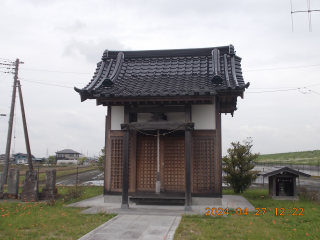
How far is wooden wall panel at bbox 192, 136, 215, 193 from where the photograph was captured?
1077 centimetres

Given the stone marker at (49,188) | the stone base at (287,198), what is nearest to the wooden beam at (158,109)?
the stone marker at (49,188)

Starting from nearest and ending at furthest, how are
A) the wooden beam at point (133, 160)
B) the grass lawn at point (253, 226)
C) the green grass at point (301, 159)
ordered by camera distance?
1. the grass lawn at point (253, 226)
2. the wooden beam at point (133, 160)
3. the green grass at point (301, 159)

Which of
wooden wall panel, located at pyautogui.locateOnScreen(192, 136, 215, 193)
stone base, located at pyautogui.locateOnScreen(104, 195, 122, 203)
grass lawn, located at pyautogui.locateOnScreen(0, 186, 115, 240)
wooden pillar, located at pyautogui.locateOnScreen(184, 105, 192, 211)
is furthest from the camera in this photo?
stone base, located at pyautogui.locateOnScreen(104, 195, 122, 203)

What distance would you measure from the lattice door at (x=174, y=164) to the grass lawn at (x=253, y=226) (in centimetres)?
269

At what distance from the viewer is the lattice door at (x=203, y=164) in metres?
10.8

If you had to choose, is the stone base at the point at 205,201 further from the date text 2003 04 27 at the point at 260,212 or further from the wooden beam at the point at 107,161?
the wooden beam at the point at 107,161

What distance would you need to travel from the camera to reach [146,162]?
38.0 ft

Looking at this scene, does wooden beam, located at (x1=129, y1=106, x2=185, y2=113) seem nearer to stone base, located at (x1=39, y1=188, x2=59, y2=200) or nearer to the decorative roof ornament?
the decorative roof ornament

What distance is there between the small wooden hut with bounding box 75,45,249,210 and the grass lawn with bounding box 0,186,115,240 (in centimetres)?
199

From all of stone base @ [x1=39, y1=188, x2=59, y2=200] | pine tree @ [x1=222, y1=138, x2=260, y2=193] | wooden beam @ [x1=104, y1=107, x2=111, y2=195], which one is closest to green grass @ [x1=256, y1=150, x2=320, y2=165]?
pine tree @ [x1=222, y1=138, x2=260, y2=193]

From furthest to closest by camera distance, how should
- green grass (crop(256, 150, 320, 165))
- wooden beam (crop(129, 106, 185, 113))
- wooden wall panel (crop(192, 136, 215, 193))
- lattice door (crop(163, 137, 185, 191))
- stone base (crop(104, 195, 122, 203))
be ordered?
green grass (crop(256, 150, 320, 165)) < lattice door (crop(163, 137, 185, 191)) < stone base (crop(104, 195, 122, 203)) < wooden wall panel (crop(192, 136, 215, 193)) < wooden beam (crop(129, 106, 185, 113))

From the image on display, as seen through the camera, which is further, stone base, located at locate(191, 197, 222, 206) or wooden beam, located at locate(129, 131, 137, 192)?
wooden beam, located at locate(129, 131, 137, 192)

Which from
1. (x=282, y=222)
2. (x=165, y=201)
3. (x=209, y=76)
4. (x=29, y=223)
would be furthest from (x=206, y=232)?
(x=209, y=76)

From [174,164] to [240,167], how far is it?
508 cm
